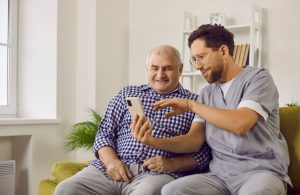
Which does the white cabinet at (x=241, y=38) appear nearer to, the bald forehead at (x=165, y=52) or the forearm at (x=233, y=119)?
the bald forehead at (x=165, y=52)

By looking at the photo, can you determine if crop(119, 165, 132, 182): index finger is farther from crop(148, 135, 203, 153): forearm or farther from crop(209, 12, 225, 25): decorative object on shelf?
crop(209, 12, 225, 25): decorative object on shelf

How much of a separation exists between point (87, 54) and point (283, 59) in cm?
162

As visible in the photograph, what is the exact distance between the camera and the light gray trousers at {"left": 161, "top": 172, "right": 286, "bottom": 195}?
1.54 metres

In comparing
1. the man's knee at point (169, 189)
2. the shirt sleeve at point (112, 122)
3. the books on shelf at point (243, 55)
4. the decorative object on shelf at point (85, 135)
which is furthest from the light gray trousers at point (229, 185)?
the books on shelf at point (243, 55)

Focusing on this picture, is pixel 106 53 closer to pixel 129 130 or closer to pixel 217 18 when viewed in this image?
pixel 217 18

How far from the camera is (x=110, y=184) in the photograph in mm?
1922

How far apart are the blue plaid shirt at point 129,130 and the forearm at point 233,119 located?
14.0 inches

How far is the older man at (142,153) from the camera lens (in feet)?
6.15

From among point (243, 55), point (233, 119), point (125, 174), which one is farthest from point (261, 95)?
point (243, 55)

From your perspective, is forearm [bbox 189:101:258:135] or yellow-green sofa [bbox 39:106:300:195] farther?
yellow-green sofa [bbox 39:106:300:195]

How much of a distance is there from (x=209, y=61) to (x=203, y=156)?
466 mm

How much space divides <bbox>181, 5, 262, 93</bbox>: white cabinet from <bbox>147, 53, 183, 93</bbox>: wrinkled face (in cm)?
121

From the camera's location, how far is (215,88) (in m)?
1.91

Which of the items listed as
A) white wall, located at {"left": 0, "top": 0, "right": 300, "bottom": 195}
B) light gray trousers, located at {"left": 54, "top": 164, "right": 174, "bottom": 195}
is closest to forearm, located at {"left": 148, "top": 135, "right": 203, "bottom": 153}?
light gray trousers, located at {"left": 54, "top": 164, "right": 174, "bottom": 195}
